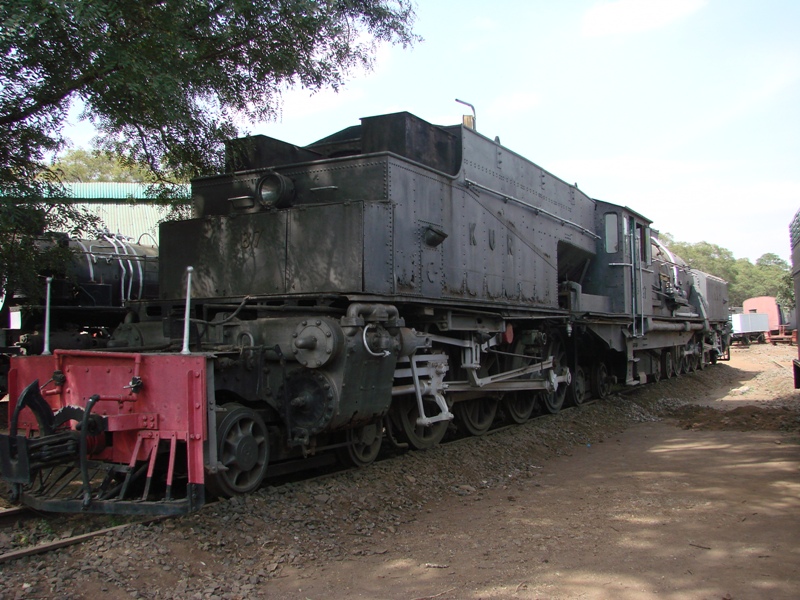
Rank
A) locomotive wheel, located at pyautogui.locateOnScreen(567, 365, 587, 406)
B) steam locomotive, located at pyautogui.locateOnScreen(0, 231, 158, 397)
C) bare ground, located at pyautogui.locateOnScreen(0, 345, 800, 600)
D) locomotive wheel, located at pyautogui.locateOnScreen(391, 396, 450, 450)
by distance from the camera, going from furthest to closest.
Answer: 1. locomotive wheel, located at pyautogui.locateOnScreen(567, 365, 587, 406)
2. steam locomotive, located at pyautogui.locateOnScreen(0, 231, 158, 397)
3. locomotive wheel, located at pyautogui.locateOnScreen(391, 396, 450, 450)
4. bare ground, located at pyautogui.locateOnScreen(0, 345, 800, 600)

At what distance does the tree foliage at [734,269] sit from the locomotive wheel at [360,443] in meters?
91.9

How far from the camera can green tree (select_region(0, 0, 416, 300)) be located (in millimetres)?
6516

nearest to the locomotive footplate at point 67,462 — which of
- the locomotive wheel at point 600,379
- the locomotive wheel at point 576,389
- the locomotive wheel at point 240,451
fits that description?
the locomotive wheel at point 240,451

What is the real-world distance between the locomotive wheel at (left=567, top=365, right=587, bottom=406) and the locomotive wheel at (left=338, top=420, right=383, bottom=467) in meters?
6.40

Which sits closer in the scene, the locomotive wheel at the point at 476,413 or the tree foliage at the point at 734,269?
the locomotive wheel at the point at 476,413

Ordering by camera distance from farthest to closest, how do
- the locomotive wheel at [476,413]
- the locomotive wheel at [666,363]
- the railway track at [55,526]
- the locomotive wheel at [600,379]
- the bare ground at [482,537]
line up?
the locomotive wheel at [666,363] → the locomotive wheel at [600,379] → the locomotive wheel at [476,413] → the railway track at [55,526] → the bare ground at [482,537]

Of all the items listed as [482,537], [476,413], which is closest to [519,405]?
[476,413]

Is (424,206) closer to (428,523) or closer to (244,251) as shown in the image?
(244,251)

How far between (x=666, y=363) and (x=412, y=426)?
12.1m

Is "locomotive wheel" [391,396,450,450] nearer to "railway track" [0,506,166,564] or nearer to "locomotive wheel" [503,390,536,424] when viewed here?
"locomotive wheel" [503,390,536,424]

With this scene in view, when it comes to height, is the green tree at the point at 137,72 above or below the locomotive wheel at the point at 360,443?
above

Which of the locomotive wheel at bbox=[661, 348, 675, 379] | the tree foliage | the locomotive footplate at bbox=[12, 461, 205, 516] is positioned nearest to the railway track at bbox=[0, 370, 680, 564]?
the locomotive footplate at bbox=[12, 461, 205, 516]

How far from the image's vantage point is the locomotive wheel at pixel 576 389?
12.8 m

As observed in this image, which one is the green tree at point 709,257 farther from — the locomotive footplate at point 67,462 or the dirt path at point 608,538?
the locomotive footplate at point 67,462
